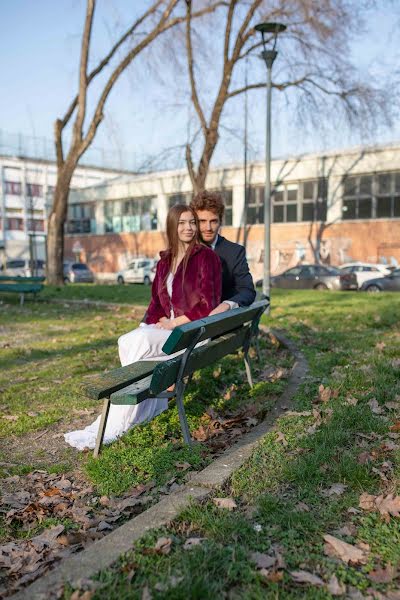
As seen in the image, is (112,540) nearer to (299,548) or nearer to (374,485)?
(299,548)

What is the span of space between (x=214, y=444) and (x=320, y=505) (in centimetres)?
125

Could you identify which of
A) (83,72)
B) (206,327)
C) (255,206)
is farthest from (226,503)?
(255,206)

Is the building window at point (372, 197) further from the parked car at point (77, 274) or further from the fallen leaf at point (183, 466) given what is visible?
the fallen leaf at point (183, 466)

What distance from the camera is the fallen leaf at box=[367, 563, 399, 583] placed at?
2.25 meters

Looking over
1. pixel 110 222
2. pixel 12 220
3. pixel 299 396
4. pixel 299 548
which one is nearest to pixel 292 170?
pixel 110 222

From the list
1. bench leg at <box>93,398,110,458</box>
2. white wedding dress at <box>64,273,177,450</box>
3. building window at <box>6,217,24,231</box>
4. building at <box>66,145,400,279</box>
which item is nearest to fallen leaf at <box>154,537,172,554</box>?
bench leg at <box>93,398,110,458</box>

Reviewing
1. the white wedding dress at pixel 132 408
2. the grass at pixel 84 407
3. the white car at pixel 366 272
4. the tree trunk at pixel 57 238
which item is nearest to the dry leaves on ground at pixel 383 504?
the grass at pixel 84 407

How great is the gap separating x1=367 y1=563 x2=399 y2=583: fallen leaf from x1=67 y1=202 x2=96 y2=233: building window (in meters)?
47.6

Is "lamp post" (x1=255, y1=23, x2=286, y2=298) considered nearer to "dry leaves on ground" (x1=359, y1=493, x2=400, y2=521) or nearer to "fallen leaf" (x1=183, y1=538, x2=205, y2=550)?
"dry leaves on ground" (x1=359, y1=493, x2=400, y2=521)

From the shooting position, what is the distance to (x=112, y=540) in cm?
252

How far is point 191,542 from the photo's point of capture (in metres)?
2.50

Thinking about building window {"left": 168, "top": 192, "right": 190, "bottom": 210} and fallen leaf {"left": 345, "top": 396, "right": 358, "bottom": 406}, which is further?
building window {"left": 168, "top": 192, "right": 190, "bottom": 210}

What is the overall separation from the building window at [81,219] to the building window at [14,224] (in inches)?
797

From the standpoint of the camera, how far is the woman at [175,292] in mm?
4469
